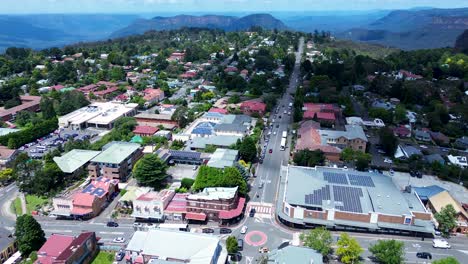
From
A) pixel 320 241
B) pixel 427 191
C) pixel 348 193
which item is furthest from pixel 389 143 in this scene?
pixel 320 241

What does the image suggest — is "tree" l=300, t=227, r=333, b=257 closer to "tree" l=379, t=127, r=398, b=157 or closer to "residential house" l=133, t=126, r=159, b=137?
"tree" l=379, t=127, r=398, b=157

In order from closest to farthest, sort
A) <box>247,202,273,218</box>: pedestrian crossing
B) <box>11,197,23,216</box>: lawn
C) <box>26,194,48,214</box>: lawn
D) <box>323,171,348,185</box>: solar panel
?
<box>247,202,273,218</box>: pedestrian crossing, <box>11,197,23,216</box>: lawn, <box>26,194,48,214</box>: lawn, <box>323,171,348,185</box>: solar panel

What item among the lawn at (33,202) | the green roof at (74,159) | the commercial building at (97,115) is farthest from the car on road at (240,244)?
the commercial building at (97,115)

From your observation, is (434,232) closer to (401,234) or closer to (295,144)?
(401,234)

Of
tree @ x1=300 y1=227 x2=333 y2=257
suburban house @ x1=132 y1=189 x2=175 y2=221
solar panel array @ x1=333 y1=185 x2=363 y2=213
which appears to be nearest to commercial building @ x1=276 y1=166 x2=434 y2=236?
solar panel array @ x1=333 y1=185 x2=363 y2=213

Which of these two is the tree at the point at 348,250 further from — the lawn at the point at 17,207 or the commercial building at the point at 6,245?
the lawn at the point at 17,207
